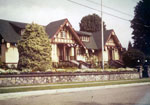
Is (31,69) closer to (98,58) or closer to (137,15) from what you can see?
(98,58)

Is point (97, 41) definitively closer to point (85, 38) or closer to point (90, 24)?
point (85, 38)

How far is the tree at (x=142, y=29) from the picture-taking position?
38.2m

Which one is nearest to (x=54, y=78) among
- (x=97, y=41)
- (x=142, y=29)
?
(x=97, y=41)

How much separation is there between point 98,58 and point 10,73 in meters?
24.7

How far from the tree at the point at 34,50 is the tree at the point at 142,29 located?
2676 centimetres

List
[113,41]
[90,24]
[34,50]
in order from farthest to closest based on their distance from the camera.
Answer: [90,24]
[113,41]
[34,50]

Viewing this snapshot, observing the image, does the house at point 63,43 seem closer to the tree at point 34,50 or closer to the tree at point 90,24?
the tree at point 34,50

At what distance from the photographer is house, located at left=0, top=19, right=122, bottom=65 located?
24.2m

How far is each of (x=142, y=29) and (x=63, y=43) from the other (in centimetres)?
2139

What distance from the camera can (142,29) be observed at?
39031 mm

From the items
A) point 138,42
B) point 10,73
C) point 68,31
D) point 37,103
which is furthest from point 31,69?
point 138,42

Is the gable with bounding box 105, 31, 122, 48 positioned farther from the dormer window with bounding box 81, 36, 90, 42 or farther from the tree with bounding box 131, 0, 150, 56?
the tree with bounding box 131, 0, 150, 56

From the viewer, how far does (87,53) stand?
34.0m

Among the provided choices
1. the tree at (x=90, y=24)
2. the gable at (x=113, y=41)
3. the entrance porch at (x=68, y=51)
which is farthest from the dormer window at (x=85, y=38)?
the tree at (x=90, y=24)
